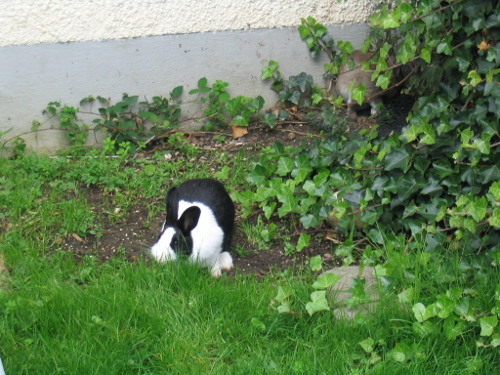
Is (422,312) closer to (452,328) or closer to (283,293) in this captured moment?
(452,328)

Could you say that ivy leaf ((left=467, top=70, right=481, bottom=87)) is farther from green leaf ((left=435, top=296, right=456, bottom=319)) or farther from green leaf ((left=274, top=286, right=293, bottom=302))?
green leaf ((left=274, top=286, right=293, bottom=302))

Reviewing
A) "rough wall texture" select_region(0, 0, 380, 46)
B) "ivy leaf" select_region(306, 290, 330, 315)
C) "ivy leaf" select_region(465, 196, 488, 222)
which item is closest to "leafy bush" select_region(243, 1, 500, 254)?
"ivy leaf" select_region(465, 196, 488, 222)

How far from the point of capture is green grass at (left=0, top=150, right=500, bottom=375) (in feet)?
8.96

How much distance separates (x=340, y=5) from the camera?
492 cm

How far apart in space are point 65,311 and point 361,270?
1.48 m

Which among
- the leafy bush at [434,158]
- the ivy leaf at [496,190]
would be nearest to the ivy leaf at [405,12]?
the leafy bush at [434,158]

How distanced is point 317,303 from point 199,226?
0.94 m

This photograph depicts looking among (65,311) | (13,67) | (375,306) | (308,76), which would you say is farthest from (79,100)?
(375,306)

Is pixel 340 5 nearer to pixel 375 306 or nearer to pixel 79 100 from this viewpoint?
pixel 79 100

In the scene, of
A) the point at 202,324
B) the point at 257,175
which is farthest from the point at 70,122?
the point at 202,324

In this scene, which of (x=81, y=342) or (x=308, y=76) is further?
(x=308, y=76)

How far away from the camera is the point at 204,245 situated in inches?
138

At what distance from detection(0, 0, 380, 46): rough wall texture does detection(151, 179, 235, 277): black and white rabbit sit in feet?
Answer: 4.68

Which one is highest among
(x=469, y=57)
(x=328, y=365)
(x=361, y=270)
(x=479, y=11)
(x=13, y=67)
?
(x=13, y=67)
